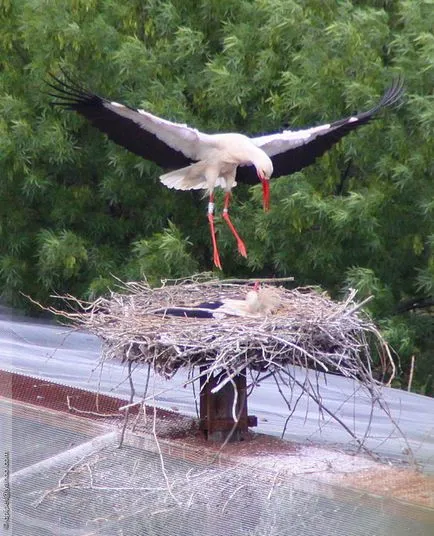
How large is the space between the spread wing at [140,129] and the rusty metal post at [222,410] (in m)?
1.44

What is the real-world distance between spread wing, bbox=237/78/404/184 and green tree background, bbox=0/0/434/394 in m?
0.80

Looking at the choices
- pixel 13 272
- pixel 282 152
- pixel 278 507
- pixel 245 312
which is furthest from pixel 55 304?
pixel 278 507

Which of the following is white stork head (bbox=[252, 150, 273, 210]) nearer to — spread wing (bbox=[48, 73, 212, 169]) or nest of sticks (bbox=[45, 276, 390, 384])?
spread wing (bbox=[48, 73, 212, 169])

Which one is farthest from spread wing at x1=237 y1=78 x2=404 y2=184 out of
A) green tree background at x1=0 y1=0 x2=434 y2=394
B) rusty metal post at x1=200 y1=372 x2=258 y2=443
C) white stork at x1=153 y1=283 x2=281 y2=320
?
rusty metal post at x1=200 y1=372 x2=258 y2=443

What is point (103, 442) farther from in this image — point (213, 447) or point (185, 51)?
point (185, 51)

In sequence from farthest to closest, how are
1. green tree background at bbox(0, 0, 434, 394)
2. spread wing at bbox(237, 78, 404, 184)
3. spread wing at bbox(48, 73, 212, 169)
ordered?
green tree background at bbox(0, 0, 434, 394) → spread wing at bbox(237, 78, 404, 184) → spread wing at bbox(48, 73, 212, 169)

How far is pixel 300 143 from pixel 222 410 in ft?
6.22

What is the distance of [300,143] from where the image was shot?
534 centimetres

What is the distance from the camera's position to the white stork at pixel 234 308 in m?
3.97

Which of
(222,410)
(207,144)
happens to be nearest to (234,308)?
(222,410)

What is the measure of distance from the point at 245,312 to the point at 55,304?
409 centimetres

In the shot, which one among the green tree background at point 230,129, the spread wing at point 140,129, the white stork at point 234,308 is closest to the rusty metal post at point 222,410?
the white stork at point 234,308

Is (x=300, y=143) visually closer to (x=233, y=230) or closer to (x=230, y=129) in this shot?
(x=233, y=230)

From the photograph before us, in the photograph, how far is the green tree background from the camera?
6.43 metres
